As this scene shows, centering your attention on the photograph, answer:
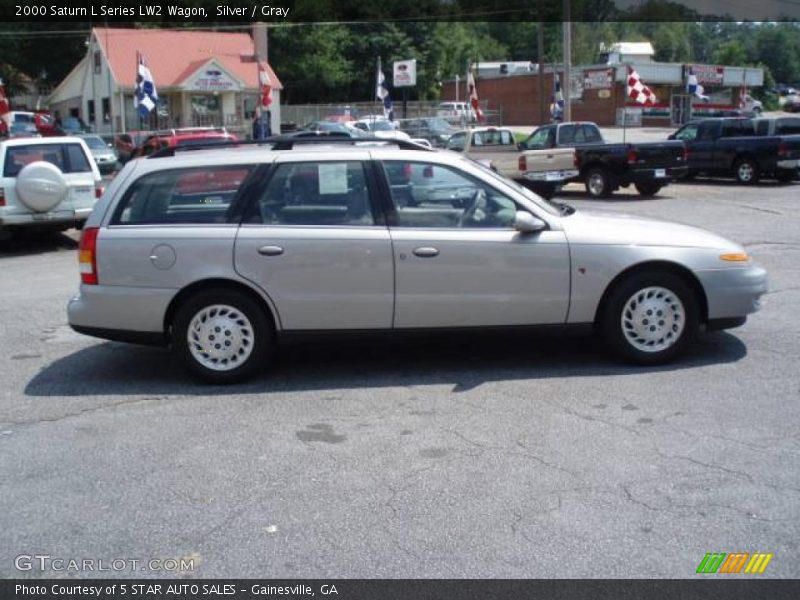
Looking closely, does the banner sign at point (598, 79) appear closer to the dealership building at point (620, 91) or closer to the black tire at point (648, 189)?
the dealership building at point (620, 91)

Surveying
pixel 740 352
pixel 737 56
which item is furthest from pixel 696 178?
pixel 737 56

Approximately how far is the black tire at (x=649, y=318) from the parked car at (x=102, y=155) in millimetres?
26248

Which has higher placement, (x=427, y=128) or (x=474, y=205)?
(x=427, y=128)

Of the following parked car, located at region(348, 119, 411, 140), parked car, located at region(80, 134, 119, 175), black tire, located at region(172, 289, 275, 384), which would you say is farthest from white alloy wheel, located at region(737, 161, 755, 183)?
parked car, located at region(80, 134, 119, 175)

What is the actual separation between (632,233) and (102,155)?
26.9m

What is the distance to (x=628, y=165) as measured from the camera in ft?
66.1

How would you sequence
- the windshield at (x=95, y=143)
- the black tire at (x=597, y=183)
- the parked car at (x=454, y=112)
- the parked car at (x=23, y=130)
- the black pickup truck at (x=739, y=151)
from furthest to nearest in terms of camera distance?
the parked car at (x=454, y=112)
the parked car at (x=23, y=130)
the windshield at (x=95, y=143)
the black pickup truck at (x=739, y=151)
the black tire at (x=597, y=183)

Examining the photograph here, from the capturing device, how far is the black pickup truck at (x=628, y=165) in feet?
65.7

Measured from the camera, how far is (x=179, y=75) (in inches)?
1943

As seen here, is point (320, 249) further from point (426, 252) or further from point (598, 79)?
point (598, 79)

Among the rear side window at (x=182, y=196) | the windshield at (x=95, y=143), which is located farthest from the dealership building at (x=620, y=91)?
the rear side window at (x=182, y=196)

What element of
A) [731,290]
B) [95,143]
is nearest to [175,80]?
[95,143]
